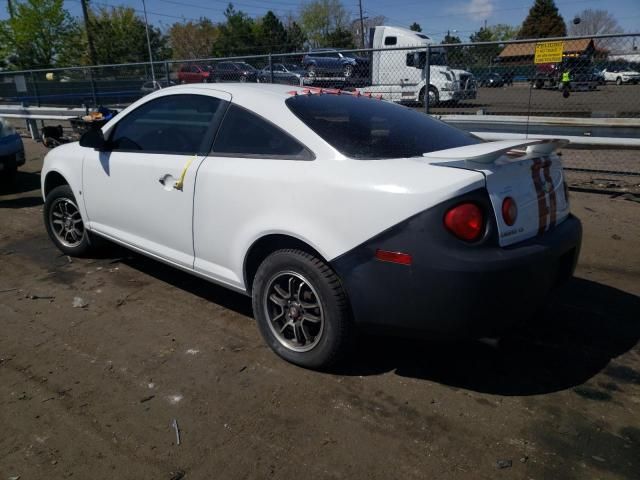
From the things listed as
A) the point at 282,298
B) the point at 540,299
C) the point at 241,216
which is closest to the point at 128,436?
the point at 282,298

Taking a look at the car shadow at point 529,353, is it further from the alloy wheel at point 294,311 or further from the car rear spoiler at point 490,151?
the car rear spoiler at point 490,151

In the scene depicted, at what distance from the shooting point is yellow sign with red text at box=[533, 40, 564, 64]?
692 centimetres

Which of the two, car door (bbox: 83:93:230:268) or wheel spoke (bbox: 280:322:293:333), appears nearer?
wheel spoke (bbox: 280:322:293:333)

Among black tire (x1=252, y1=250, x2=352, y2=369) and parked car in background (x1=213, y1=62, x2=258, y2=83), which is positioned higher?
parked car in background (x1=213, y1=62, x2=258, y2=83)

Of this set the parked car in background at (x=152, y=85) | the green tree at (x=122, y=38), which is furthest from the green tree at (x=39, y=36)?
the parked car in background at (x=152, y=85)

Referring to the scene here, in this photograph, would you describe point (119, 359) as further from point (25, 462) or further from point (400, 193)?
point (400, 193)

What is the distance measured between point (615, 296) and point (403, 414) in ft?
7.38

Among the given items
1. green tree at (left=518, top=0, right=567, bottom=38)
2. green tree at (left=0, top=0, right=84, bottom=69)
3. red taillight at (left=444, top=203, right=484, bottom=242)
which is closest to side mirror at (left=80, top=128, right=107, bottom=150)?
red taillight at (left=444, top=203, right=484, bottom=242)

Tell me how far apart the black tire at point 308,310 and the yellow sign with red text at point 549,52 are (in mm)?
5809

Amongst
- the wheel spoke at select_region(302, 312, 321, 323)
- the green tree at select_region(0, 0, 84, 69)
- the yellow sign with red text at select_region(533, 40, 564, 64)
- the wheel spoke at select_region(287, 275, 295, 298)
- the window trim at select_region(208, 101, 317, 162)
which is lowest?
the wheel spoke at select_region(302, 312, 321, 323)

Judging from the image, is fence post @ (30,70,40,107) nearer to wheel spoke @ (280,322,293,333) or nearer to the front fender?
the front fender

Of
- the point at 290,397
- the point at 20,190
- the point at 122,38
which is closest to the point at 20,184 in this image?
the point at 20,190

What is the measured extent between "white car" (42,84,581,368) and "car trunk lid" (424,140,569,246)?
0.04ft

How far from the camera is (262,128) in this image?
10.2 ft
